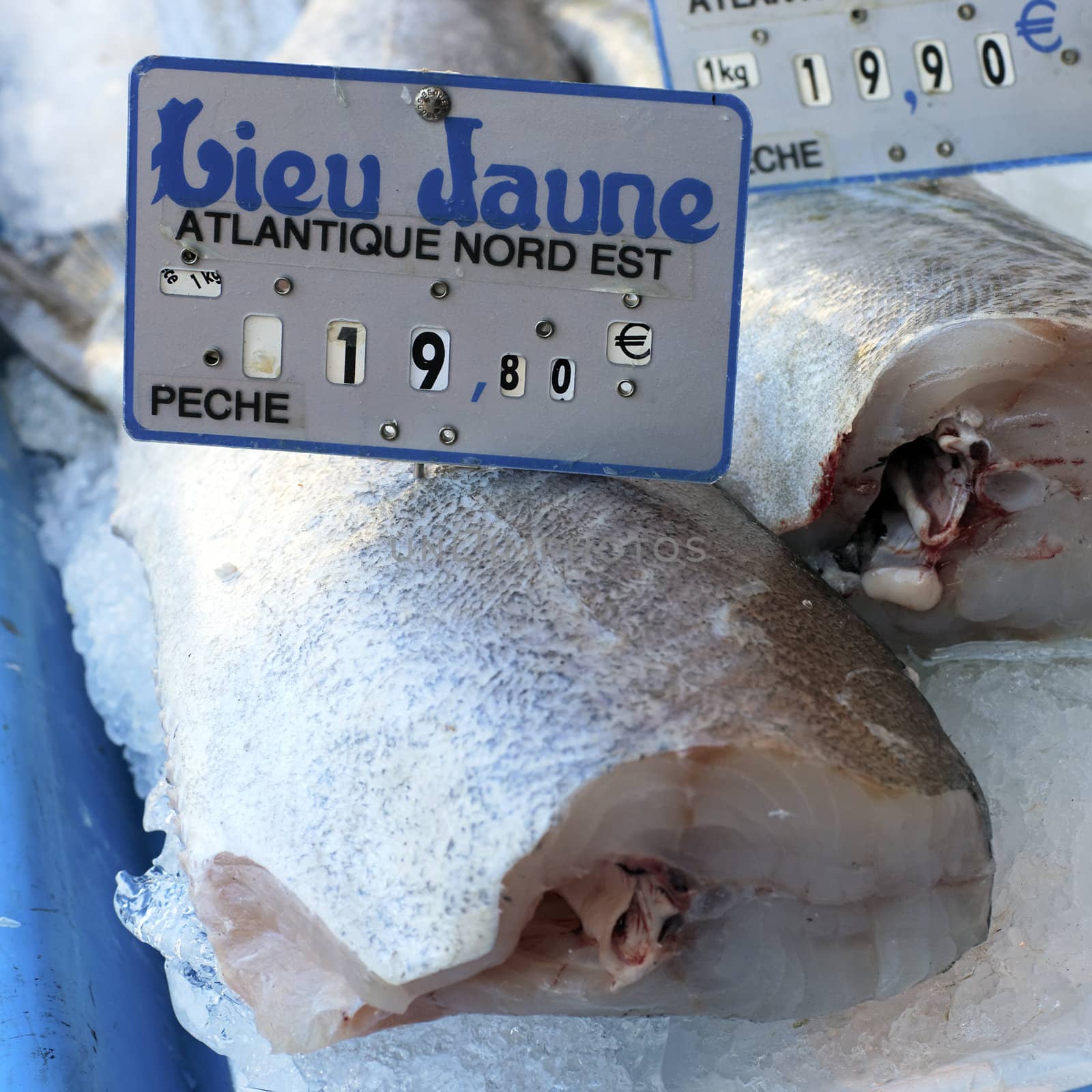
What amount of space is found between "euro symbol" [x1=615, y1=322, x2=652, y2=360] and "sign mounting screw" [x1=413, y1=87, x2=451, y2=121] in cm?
26

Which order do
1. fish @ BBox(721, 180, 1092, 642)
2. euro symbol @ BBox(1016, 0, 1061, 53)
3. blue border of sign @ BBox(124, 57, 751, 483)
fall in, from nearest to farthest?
blue border of sign @ BBox(124, 57, 751, 483) → fish @ BBox(721, 180, 1092, 642) → euro symbol @ BBox(1016, 0, 1061, 53)

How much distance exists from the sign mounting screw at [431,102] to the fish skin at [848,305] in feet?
1.69

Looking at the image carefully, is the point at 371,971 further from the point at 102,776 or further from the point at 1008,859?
the point at 102,776

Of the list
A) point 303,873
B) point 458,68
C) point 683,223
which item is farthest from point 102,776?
point 458,68

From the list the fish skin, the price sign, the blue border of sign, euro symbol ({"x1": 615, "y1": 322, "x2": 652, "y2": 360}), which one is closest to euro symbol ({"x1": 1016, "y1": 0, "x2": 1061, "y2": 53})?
the price sign

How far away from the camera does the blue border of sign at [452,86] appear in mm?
1017

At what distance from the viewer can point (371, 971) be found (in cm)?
88

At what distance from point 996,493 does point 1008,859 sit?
392 millimetres

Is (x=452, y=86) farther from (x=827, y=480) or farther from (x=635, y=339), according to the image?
(x=827, y=480)

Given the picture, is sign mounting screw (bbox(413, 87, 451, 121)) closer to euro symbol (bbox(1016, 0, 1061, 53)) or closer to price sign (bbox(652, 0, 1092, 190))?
price sign (bbox(652, 0, 1092, 190))

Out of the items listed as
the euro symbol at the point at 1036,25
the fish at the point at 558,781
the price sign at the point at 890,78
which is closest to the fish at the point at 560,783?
the fish at the point at 558,781

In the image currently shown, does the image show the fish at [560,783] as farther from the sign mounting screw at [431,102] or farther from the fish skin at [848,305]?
the sign mounting screw at [431,102]

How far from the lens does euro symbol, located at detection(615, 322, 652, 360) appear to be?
107cm

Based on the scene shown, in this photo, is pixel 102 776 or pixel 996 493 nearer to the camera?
pixel 996 493
